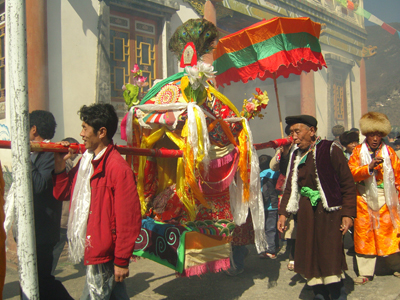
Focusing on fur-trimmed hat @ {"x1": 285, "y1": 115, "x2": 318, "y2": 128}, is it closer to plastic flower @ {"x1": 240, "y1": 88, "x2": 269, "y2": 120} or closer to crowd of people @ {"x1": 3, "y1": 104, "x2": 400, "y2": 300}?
crowd of people @ {"x1": 3, "y1": 104, "x2": 400, "y2": 300}

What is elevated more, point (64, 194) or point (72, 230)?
point (64, 194)

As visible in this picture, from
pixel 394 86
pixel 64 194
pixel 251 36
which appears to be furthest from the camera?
pixel 394 86

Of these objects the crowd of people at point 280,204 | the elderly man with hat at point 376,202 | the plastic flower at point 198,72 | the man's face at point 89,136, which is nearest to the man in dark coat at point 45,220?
the crowd of people at point 280,204

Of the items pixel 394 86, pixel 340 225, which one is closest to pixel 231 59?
pixel 340 225

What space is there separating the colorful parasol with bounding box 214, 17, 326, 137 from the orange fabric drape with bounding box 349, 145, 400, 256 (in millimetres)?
1401

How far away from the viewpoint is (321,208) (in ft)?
10.8

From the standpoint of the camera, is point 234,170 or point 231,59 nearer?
point 234,170

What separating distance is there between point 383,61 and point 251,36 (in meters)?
26.8

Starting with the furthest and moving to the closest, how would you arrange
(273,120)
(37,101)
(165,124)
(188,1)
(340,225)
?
(273,120) → (188,1) → (37,101) → (165,124) → (340,225)

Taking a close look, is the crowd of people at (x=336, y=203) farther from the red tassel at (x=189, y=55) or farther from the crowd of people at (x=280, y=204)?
the red tassel at (x=189, y=55)

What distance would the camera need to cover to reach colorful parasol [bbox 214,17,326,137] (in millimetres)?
4312

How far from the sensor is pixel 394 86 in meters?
23.8

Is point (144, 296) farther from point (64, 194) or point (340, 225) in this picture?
point (340, 225)

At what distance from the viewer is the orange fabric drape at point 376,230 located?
4059 mm
